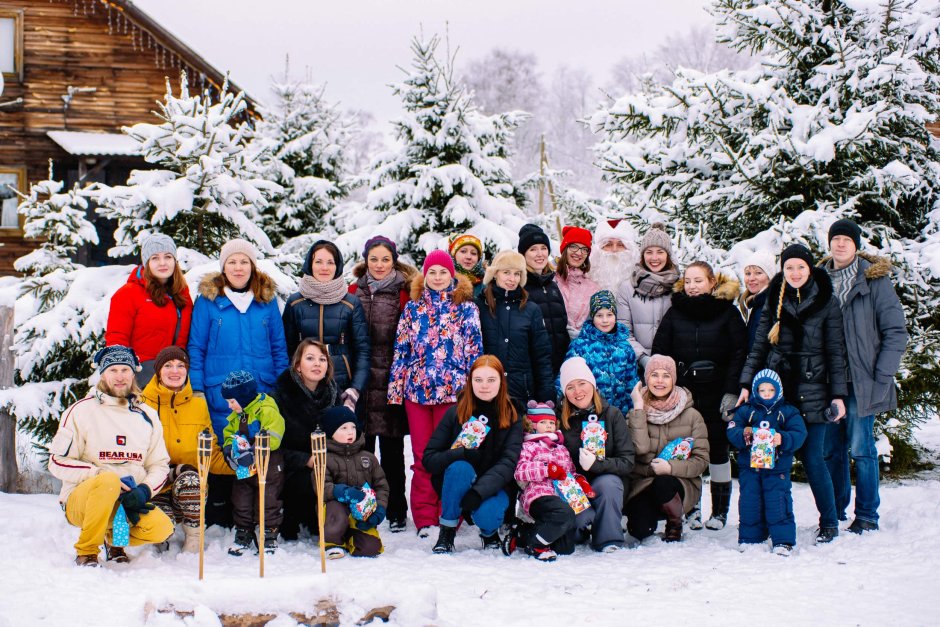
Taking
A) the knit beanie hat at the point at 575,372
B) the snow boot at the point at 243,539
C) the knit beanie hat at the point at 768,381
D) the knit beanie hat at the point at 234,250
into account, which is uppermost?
the knit beanie hat at the point at 234,250

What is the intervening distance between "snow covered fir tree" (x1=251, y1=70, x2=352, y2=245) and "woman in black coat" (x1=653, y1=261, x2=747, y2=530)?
9063 millimetres

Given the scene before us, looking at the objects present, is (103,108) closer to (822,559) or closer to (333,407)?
(333,407)

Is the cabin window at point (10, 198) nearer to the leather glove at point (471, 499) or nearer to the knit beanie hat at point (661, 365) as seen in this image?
the leather glove at point (471, 499)

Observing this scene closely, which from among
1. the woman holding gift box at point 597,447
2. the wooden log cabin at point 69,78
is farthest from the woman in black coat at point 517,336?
the wooden log cabin at point 69,78

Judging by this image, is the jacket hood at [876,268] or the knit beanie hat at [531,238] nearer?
the jacket hood at [876,268]

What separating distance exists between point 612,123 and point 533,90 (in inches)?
1229

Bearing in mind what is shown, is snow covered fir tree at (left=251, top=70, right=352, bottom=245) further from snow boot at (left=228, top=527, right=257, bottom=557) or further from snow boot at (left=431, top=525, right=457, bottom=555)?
snow boot at (left=431, top=525, right=457, bottom=555)

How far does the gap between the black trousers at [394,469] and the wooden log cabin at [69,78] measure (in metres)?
12.4

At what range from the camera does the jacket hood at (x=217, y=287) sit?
552 centimetres

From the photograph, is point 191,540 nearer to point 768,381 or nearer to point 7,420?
point 7,420

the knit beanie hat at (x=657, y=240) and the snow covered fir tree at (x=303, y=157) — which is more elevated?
the snow covered fir tree at (x=303, y=157)

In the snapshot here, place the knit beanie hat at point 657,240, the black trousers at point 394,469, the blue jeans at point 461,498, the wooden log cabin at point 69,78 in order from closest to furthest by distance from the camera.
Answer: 1. the blue jeans at point 461,498
2. the black trousers at point 394,469
3. the knit beanie hat at point 657,240
4. the wooden log cabin at point 69,78

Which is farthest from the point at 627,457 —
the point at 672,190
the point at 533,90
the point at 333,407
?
the point at 533,90

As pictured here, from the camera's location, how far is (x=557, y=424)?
218 inches
